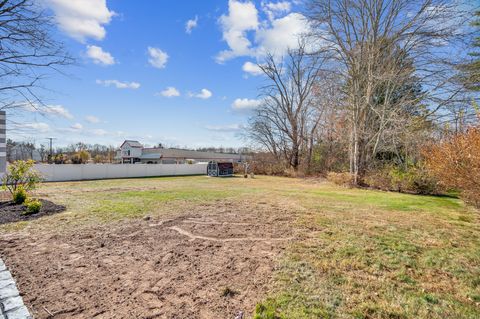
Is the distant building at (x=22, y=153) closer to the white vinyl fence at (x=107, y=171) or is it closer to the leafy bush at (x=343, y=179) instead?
the white vinyl fence at (x=107, y=171)

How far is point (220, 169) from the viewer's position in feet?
69.1

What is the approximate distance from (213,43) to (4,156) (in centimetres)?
941

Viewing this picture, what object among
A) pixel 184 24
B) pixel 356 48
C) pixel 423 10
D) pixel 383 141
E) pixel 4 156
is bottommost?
pixel 4 156

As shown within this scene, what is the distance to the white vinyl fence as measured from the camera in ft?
49.5

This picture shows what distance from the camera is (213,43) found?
485 inches

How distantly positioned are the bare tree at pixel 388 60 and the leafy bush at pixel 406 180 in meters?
1.03

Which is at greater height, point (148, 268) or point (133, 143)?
point (133, 143)

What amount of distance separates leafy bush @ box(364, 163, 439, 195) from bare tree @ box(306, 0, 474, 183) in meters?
1.03

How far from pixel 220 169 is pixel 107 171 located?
320 inches

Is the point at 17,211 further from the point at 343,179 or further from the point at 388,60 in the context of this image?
the point at 388,60

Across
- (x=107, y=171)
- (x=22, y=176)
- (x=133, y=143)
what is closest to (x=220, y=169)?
(x=107, y=171)

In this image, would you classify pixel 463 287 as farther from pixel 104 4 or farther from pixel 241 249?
pixel 104 4

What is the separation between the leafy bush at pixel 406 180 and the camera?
33.8ft

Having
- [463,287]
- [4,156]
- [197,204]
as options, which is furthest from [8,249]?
[4,156]
